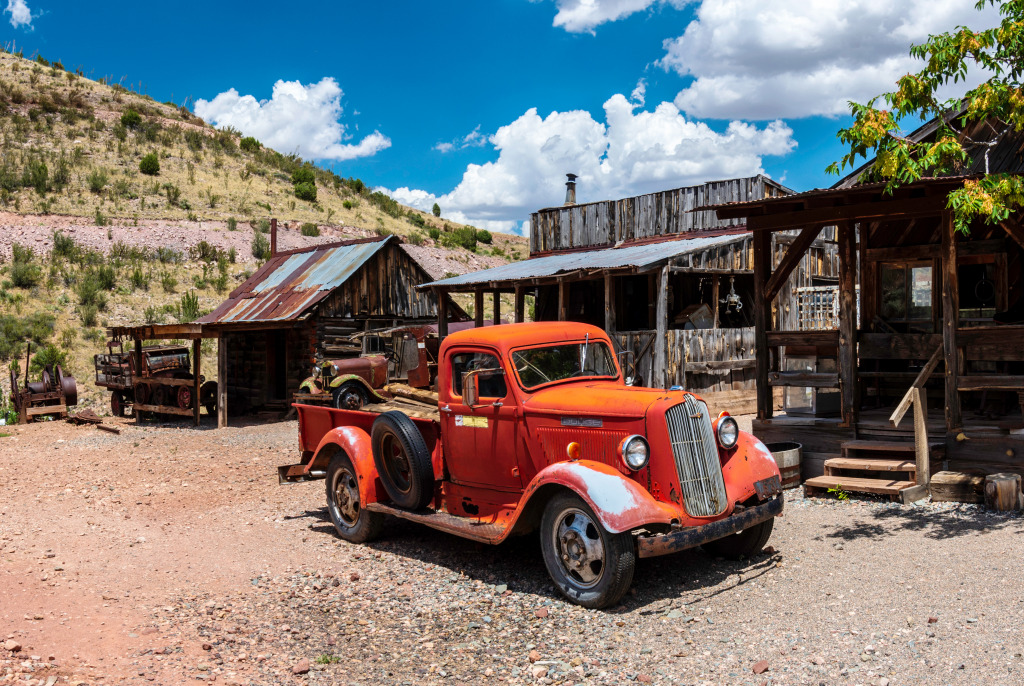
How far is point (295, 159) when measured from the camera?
56.7m

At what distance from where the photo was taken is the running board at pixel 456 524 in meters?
6.68

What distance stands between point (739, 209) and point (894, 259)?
12.1ft

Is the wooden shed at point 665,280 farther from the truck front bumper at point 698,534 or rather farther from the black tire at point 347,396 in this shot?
the truck front bumper at point 698,534

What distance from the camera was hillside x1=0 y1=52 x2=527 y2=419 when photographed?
97.7 ft

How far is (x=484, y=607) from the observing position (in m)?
6.18

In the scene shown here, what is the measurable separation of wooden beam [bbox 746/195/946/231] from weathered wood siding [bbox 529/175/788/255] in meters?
11.3

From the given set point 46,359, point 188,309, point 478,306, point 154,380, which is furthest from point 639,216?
point 46,359

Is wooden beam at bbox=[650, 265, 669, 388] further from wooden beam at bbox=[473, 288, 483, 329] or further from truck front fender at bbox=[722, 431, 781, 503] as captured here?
truck front fender at bbox=[722, 431, 781, 503]

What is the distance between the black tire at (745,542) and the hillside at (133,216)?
20.7 m

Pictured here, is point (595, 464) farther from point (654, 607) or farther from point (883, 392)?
point (883, 392)

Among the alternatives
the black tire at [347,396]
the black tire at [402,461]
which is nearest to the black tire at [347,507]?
the black tire at [402,461]

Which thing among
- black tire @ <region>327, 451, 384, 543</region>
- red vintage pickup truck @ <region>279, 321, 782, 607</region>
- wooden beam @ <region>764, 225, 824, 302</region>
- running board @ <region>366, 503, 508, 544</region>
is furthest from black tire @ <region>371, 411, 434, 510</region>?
wooden beam @ <region>764, 225, 824, 302</region>

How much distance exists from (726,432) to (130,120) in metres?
53.2

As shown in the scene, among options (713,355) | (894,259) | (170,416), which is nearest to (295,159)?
(170,416)
